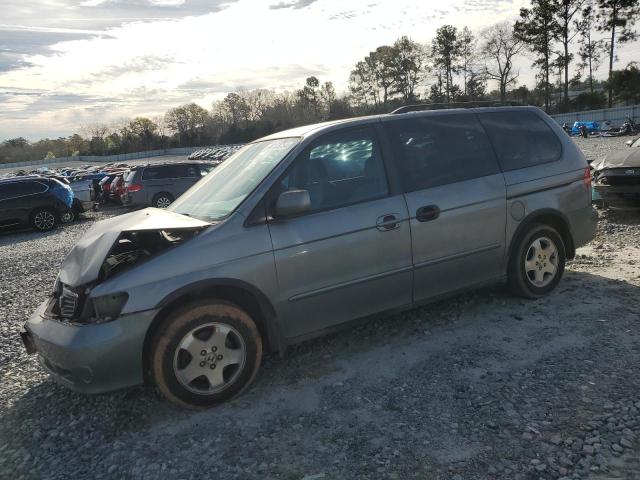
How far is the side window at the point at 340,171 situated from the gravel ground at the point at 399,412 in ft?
4.23

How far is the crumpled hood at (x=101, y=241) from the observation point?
3.34m

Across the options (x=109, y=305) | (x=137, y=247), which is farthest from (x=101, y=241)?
(x=109, y=305)

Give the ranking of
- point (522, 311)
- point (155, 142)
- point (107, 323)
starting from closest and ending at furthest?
point (107, 323), point (522, 311), point (155, 142)

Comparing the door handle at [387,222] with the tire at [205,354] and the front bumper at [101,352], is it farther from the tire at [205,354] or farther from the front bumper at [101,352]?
the front bumper at [101,352]

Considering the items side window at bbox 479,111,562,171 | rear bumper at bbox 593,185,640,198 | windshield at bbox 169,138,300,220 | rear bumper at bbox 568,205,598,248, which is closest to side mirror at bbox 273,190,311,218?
windshield at bbox 169,138,300,220

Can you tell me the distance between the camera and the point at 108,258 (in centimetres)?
353

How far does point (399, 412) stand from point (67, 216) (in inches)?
613

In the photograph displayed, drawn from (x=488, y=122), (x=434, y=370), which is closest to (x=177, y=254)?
(x=434, y=370)

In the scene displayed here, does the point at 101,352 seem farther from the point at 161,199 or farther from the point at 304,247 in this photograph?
the point at 161,199

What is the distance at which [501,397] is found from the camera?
127 inches

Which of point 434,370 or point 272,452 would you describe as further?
point 434,370

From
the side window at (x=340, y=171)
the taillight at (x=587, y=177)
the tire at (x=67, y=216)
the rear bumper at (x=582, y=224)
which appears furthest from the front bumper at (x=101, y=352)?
the tire at (x=67, y=216)

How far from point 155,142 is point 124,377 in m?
105

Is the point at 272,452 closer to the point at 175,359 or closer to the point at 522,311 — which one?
the point at 175,359
